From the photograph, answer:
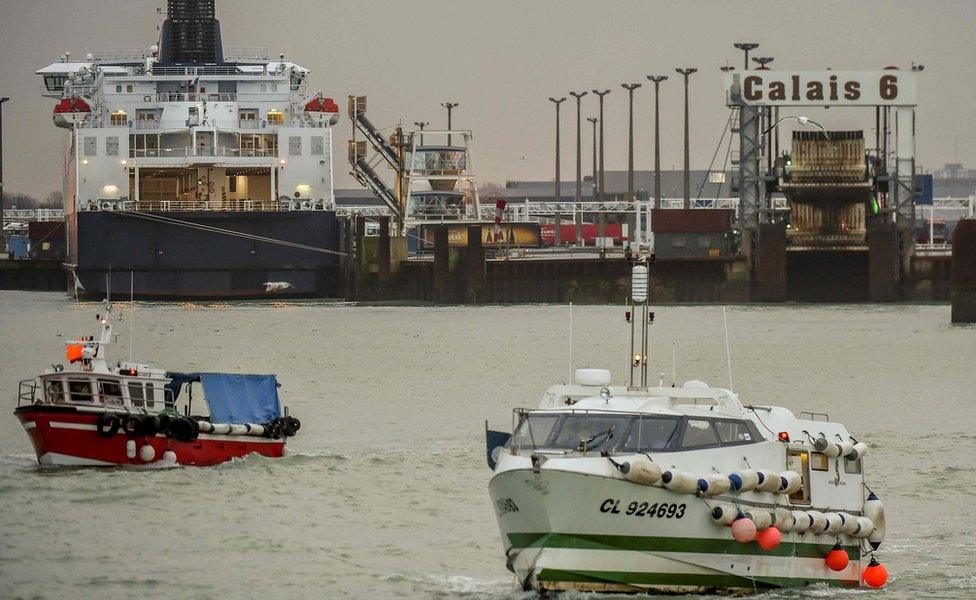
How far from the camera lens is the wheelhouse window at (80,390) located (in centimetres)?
3256

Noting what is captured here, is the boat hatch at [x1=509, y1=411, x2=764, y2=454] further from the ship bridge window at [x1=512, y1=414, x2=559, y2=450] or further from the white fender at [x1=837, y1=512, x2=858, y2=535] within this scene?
the white fender at [x1=837, y1=512, x2=858, y2=535]

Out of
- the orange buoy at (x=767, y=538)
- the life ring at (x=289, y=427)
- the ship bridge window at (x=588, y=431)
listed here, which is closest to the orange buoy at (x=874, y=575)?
the orange buoy at (x=767, y=538)

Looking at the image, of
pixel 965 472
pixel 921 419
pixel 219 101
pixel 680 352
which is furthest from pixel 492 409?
pixel 219 101

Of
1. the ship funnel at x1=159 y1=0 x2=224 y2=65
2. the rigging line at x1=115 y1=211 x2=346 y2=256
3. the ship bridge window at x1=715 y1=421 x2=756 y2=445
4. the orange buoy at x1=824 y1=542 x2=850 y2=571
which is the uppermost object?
the ship funnel at x1=159 y1=0 x2=224 y2=65

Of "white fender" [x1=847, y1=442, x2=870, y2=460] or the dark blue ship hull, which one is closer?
"white fender" [x1=847, y1=442, x2=870, y2=460]

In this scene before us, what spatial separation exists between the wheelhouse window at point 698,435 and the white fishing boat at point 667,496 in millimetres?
11

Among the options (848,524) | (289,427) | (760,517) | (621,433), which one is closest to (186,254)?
(289,427)

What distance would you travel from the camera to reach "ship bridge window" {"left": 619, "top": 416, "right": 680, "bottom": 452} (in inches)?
816

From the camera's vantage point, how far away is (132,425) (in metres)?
32.5

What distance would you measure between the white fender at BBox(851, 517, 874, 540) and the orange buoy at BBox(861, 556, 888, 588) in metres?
A: 0.49

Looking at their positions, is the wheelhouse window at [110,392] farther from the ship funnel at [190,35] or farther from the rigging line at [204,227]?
the ship funnel at [190,35]

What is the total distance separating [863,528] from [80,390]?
1569 cm

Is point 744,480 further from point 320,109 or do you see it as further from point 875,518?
point 320,109

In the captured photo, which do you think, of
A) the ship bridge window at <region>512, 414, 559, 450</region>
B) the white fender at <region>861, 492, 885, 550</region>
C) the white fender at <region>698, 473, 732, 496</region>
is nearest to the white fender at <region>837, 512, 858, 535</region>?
the white fender at <region>861, 492, 885, 550</region>
